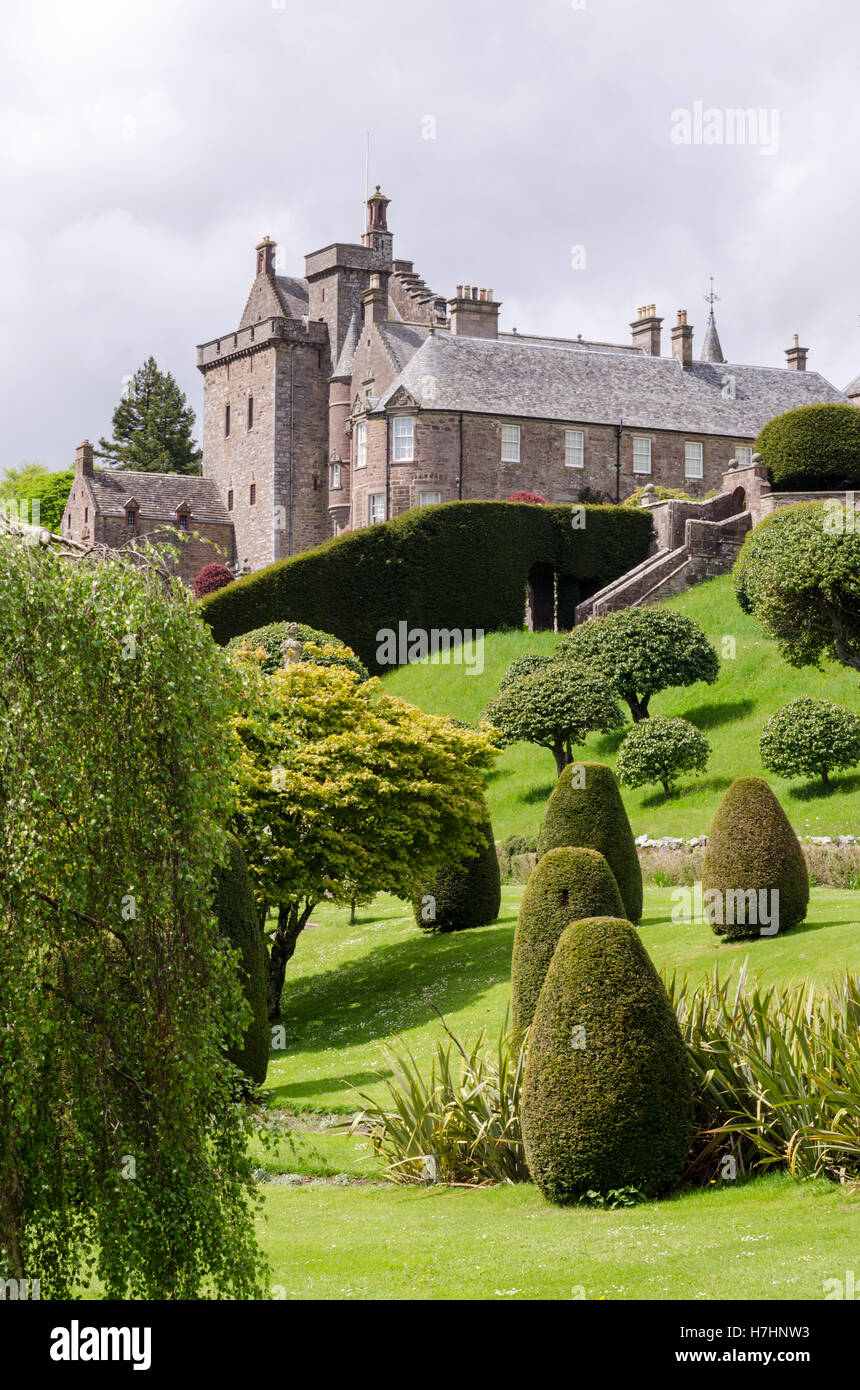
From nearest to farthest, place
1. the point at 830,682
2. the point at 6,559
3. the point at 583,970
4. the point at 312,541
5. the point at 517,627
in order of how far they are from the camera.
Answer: the point at 6,559 < the point at 583,970 < the point at 830,682 < the point at 517,627 < the point at 312,541

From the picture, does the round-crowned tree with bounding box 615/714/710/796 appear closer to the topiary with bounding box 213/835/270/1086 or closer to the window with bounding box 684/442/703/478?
the topiary with bounding box 213/835/270/1086

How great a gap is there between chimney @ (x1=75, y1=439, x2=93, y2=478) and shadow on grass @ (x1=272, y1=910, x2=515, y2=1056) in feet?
148

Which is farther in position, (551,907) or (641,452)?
(641,452)

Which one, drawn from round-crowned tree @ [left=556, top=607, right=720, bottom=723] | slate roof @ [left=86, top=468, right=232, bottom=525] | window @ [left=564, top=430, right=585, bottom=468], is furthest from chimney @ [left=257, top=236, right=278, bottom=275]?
round-crowned tree @ [left=556, top=607, right=720, bottom=723]

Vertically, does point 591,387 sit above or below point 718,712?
above

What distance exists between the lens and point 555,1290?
822cm

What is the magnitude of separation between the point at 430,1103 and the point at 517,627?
34.8m

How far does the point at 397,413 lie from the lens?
5050 centimetres

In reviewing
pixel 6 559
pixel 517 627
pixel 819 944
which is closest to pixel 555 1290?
pixel 6 559

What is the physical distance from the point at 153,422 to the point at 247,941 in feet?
231

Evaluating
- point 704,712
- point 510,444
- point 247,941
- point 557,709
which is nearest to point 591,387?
point 510,444

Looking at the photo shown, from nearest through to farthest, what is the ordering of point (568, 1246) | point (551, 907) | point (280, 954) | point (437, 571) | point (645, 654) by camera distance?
point (568, 1246)
point (551, 907)
point (280, 954)
point (645, 654)
point (437, 571)

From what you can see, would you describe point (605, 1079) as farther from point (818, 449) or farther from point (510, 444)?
point (510, 444)
